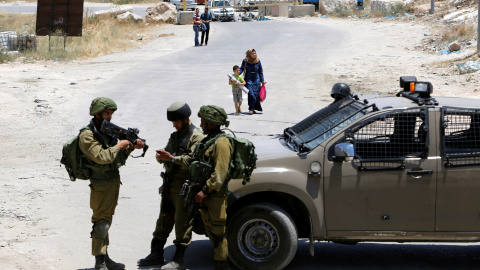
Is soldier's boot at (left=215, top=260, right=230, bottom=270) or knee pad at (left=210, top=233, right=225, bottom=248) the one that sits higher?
knee pad at (left=210, top=233, right=225, bottom=248)

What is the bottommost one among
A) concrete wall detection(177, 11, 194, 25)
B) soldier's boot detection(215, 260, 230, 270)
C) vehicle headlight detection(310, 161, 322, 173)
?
soldier's boot detection(215, 260, 230, 270)

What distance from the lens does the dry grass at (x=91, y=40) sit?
93.1ft

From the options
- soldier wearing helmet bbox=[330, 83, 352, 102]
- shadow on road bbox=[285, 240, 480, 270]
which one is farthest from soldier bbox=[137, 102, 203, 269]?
soldier wearing helmet bbox=[330, 83, 352, 102]

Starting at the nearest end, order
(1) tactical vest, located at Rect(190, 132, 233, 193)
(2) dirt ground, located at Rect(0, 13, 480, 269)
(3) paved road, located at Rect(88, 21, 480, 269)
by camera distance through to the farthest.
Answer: (1) tactical vest, located at Rect(190, 132, 233, 193) < (3) paved road, located at Rect(88, 21, 480, 269) < (2) dirt ground, located at Rect(0, 13, 480, 269)

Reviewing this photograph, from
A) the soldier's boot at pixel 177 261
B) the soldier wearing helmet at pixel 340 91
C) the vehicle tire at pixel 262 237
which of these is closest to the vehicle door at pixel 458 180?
the vehicle tire at pixel 262 237

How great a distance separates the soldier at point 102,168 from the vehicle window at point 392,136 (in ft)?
6.67

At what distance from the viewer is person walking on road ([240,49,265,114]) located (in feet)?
55.3

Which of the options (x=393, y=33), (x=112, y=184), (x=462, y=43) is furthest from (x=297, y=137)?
(x=393, y=33)

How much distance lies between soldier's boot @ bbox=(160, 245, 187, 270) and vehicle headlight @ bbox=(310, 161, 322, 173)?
141cm

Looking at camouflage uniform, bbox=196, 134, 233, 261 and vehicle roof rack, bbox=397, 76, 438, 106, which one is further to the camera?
vehicle roof rack, bbox=397, 76, 438, 106

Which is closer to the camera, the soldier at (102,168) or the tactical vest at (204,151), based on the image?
the tactical vest at (204,151)

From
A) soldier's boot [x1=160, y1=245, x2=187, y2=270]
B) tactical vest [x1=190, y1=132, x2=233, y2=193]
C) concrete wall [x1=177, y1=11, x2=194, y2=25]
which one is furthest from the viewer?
concrete wall [x1=177, y1=11, x2=194, y2=25]

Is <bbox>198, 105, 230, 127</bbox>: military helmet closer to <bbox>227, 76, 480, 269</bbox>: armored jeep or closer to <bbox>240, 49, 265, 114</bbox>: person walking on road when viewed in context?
<bbox>227, 76, 480, 269</bbox>: armored jeep

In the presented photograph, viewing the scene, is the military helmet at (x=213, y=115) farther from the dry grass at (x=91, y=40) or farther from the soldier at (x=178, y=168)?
the dry grass at (x=91, y=40)
